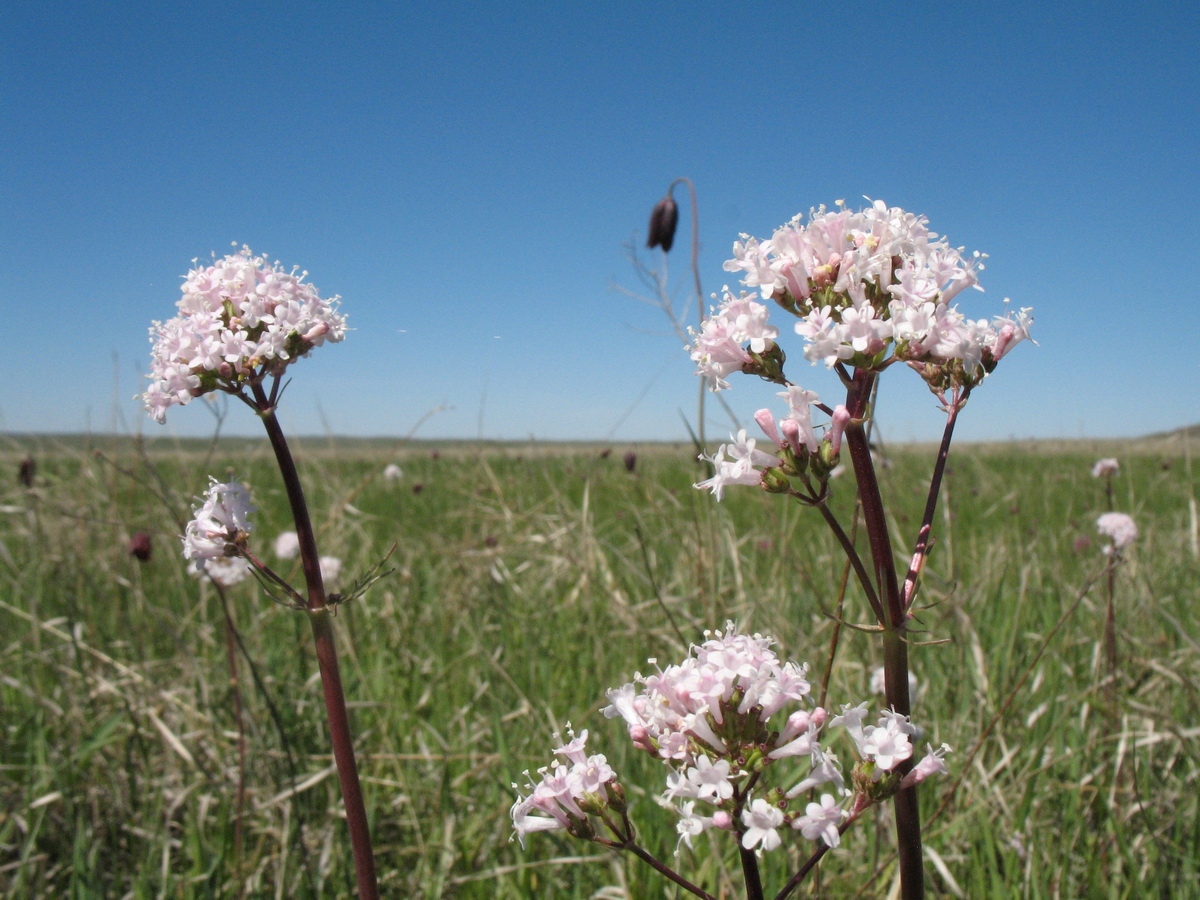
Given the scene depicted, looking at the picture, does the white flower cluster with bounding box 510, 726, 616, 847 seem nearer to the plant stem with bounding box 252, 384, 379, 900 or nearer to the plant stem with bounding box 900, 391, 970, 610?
the plant stem with bounding box 252, 384, 379, 900

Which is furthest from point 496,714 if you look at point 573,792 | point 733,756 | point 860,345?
point 860,345

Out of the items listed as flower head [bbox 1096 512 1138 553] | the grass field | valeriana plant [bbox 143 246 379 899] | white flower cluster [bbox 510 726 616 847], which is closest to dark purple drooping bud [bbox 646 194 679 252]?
the grass field

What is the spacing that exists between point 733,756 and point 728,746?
2 cm

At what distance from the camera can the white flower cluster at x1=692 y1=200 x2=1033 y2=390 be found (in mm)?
1318

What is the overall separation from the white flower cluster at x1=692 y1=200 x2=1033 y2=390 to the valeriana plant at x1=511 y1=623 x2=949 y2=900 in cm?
52

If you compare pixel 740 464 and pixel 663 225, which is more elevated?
pixel 663 225

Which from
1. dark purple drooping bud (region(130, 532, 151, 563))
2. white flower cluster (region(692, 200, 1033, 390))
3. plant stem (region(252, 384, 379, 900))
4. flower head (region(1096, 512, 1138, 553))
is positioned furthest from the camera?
flower head (region(1096, 512, 1138, 553))

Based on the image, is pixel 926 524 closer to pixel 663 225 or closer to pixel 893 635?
pixel 893 635

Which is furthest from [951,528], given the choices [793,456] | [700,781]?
[700,781]

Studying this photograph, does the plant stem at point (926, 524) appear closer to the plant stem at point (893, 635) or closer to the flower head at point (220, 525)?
the plant stem at point (893, 635)

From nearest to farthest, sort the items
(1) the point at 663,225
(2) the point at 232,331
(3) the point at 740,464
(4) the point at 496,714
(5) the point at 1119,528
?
(3) the point at 740,464 < (2) the point at 232,331 < (4) the point at 496,714 < (1) the point at 663,225 < (5) the point at 1119,528

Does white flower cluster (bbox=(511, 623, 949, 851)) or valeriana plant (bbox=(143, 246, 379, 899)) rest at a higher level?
valeriana plant (bbox=(143, 246, 379, 899))

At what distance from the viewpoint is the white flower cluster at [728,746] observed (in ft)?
3.95

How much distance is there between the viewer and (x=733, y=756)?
1.30 meters
